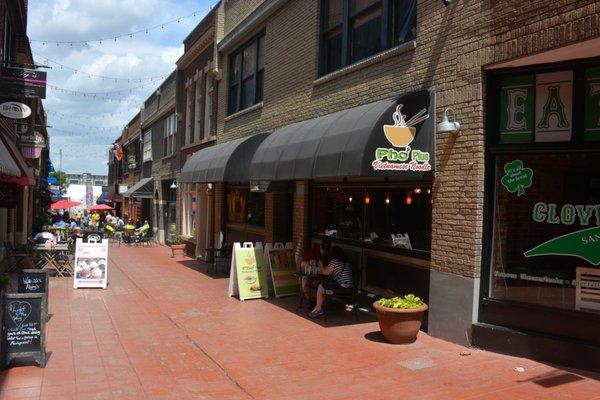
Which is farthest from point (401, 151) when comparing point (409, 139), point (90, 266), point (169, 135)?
point (169, 135)

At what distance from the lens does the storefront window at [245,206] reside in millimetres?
15125

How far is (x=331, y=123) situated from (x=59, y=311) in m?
5.91

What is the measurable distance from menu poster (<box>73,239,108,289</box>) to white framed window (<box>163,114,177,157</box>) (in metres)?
13.6

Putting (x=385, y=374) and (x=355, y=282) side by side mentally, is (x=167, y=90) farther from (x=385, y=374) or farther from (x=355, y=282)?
(x=385, y=374)

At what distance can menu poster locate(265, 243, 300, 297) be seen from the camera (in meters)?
11.4

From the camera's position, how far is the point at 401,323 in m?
7.43

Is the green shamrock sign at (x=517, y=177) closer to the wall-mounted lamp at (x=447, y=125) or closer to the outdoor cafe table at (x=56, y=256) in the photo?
the wall-mounted lamp at (x=447, y=125)

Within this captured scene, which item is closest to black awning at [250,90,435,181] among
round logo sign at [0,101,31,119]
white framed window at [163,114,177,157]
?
round logo sign at [0,101,31,119]

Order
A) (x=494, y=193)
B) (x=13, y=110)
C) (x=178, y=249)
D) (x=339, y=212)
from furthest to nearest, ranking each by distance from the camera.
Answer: (x=178, y=249) < (x=13, y=110) < (x=339, y=212) < (x=494, y=193)

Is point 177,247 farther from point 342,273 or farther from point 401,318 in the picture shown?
point 401,318

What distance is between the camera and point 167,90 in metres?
28.1

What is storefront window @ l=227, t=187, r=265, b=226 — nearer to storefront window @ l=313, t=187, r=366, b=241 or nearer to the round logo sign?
storefront window @ l=313, t=187, r=366, b=241

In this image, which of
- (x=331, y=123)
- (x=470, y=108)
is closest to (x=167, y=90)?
(x=331, y=123)

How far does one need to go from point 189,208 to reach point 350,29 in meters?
14.0
